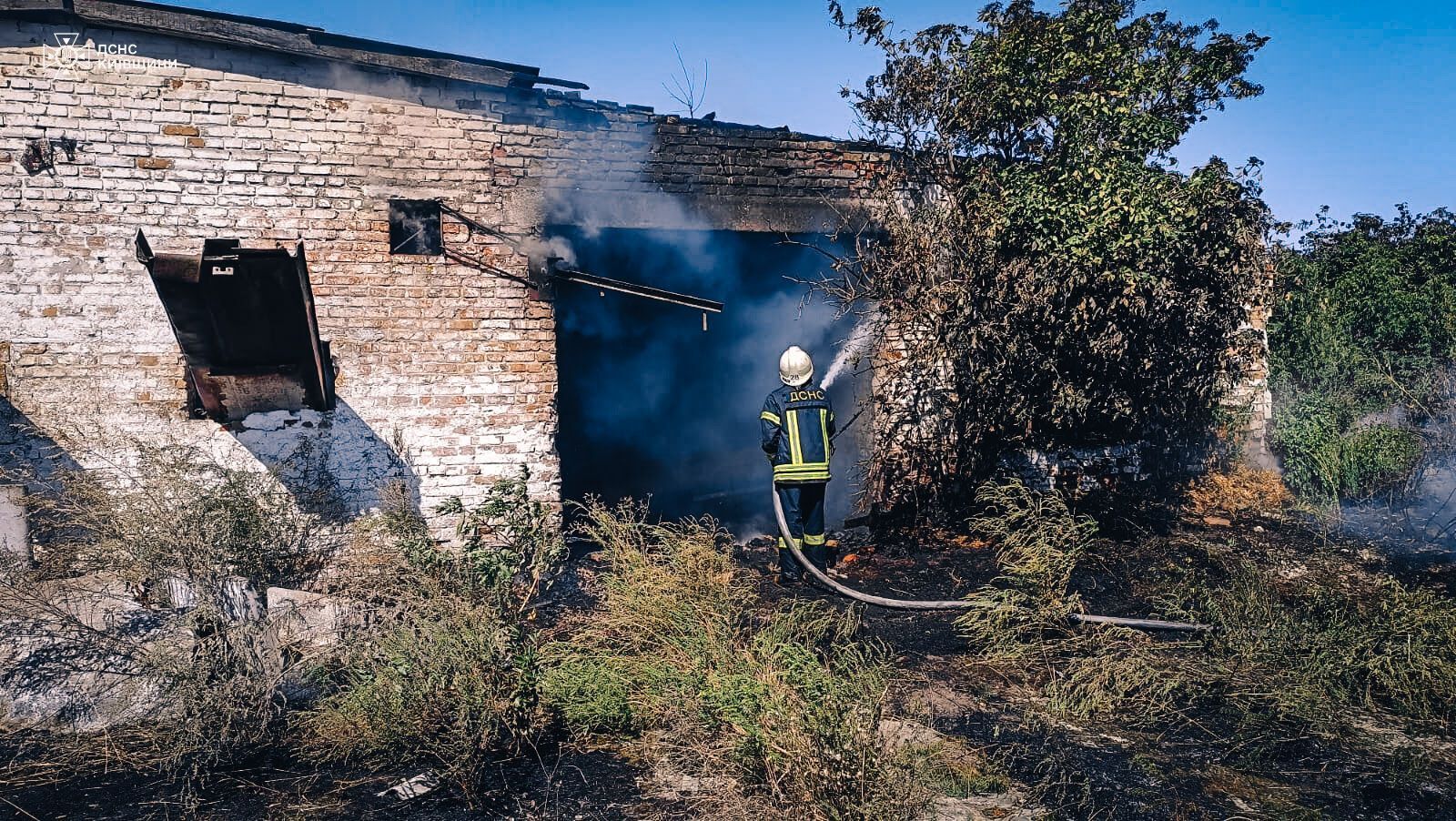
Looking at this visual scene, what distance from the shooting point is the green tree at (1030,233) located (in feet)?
24.6

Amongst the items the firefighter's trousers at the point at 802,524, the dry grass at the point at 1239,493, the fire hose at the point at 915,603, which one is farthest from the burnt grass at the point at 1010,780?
the dry grass at the point at 1239,493

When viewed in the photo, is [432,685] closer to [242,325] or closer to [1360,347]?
[242,325]

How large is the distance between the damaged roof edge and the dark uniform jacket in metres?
3.21

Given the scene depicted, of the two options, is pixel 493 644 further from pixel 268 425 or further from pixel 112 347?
pixel 112 347

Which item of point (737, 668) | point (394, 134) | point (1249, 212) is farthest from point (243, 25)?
point (1249, 212)

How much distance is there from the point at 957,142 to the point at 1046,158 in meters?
0.85

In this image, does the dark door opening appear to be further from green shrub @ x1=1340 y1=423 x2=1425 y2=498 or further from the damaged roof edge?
green shrub @ x1=1340 y1=423 x2=1425 y2=498

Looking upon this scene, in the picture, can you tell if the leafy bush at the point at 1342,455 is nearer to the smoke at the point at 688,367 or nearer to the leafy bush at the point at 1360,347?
the leafy bush at the point at 1360,347

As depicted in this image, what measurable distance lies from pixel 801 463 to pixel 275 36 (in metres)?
5.18

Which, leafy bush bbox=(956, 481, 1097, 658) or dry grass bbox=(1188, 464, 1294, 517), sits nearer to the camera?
leafy bush bbox=(956, 481, 1097, 658)

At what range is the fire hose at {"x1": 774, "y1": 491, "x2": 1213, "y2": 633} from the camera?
5.21 m

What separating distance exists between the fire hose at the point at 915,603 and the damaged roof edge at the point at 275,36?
13.7 feet

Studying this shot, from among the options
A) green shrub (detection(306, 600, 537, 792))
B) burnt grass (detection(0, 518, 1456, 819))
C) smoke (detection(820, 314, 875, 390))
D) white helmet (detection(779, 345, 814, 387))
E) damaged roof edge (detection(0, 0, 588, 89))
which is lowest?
burnt grass (detection(0, 518, 1456, 819))

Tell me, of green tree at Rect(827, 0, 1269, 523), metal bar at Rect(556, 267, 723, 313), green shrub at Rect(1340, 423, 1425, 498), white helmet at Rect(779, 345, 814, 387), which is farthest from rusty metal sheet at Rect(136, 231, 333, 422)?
green shrub at Rect(1340, 423, 1425, 498)
